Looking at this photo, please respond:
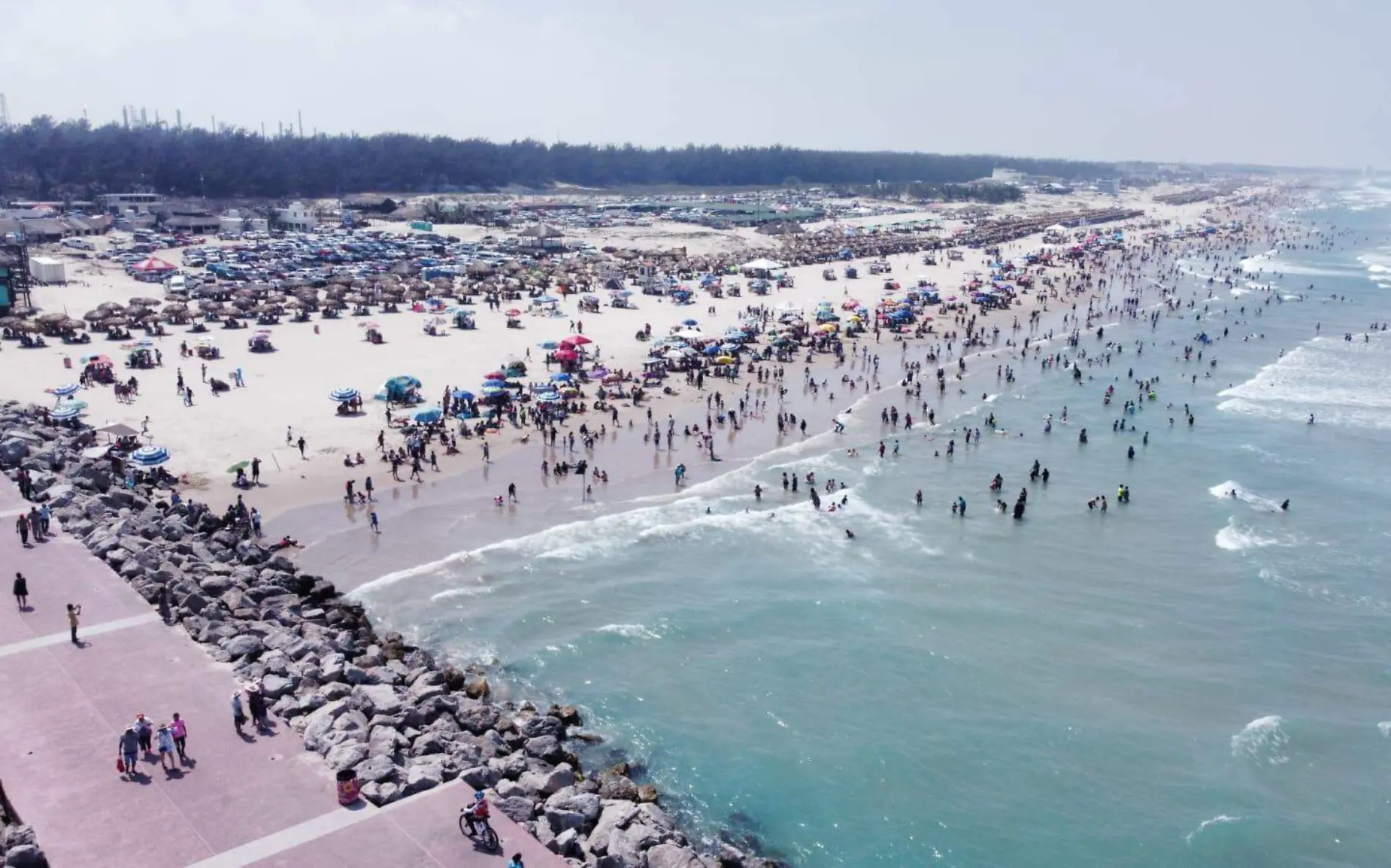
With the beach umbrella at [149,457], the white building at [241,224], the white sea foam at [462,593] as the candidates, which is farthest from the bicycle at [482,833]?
the white building at [241,224]

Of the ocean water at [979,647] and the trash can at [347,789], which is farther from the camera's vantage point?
Answer: the ocean water at [979,647]

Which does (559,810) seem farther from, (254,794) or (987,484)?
(987,484)

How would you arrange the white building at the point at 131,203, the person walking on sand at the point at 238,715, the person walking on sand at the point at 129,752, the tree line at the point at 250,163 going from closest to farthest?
1. the person walking on sand at the point at 129,752
2. the person walking on sand at the point at 238,715
3. the white building at the point at 131,203
4. the tree line at the point at 250,163

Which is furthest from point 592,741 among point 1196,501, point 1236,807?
point 1196,501

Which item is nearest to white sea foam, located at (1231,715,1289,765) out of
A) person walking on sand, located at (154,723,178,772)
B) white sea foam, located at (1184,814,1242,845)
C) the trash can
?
white sea foam, located at (1184,814,1242,845)

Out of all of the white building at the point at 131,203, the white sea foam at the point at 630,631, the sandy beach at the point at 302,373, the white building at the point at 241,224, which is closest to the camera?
the white sea foam at the point at 630,631

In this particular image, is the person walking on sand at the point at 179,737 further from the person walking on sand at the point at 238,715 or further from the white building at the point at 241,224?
the white building at the point at 241,224

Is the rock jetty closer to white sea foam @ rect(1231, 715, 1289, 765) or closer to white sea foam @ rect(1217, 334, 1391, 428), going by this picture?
white sea foam @ rect(1231, 715, 1289, 765)
